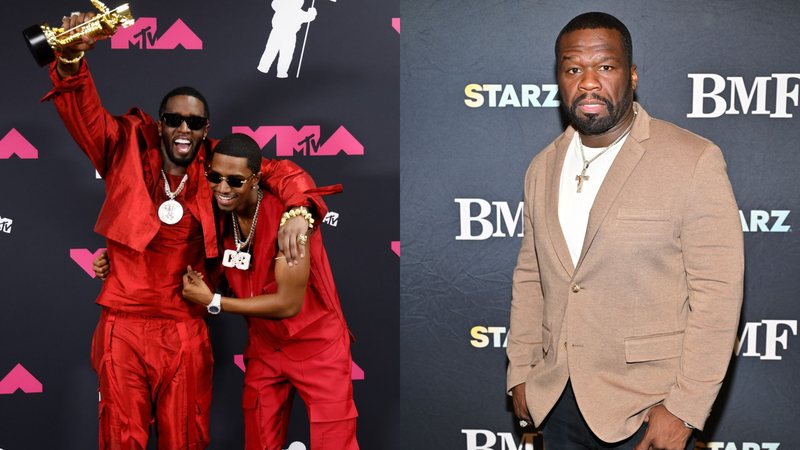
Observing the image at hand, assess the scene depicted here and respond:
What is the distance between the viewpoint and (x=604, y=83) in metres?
2.22

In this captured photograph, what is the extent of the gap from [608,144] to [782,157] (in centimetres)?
133

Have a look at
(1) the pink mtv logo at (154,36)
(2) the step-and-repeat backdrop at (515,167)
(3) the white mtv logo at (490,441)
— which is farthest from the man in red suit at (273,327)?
(1) the pink mtv logo at (154,36)

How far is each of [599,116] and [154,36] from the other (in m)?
2.03

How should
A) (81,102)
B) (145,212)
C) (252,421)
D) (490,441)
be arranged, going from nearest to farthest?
(81,102), (145,212), (252,421), (490,441)

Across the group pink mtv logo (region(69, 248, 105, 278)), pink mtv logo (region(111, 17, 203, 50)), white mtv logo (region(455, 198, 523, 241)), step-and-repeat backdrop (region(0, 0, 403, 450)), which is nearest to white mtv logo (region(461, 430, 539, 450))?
step-and-repeat backdrop (region(0, 0, 403, 450))

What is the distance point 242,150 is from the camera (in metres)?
2.81

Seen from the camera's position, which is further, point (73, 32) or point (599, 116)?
point (73, 32)

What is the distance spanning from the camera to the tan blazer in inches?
80.6

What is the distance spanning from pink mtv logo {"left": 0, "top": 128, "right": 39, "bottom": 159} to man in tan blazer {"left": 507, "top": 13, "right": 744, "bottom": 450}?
7.37ft

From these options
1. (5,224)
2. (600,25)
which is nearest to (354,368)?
(5,224)

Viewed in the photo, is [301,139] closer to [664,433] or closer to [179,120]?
[179,120]

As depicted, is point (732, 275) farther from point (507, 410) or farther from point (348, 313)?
point (348, 313)

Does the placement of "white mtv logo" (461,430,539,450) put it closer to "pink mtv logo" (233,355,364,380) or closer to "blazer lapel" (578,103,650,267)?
"pink mtv logo" (233,355,364,380)

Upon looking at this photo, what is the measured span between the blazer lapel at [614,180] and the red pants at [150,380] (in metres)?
1.48
